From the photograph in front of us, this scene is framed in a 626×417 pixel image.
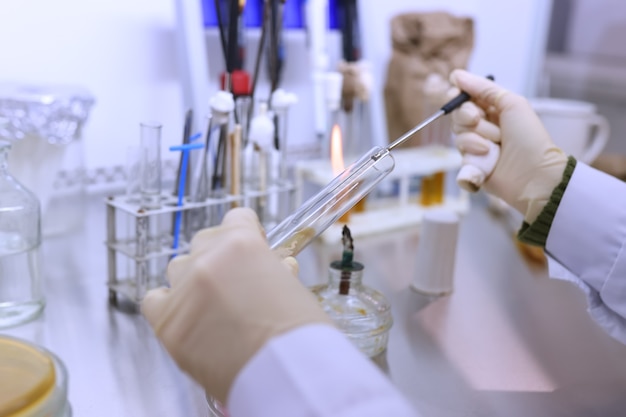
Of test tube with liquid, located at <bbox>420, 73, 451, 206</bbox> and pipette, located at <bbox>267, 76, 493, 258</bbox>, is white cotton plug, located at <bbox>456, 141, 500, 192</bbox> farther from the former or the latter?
test tube with liquid, located at <bbox>420, 73, 451, 206</bbox>

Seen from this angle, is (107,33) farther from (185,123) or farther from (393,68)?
(393,68)

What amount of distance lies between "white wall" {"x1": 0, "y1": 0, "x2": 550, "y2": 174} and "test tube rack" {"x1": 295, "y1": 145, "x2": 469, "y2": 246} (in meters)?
0.15

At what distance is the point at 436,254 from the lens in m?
1.06

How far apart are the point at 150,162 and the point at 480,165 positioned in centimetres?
51

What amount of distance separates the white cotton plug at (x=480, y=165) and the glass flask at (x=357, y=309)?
26 centimetres

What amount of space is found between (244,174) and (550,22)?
128 cm

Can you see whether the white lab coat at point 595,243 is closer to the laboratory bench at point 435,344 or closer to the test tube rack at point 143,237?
the laboratory bench at point 435,344

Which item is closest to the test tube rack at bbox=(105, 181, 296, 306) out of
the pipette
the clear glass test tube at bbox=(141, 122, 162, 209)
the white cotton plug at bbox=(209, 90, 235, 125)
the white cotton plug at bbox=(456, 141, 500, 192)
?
the clear glass test tube at bbox=(141, 122, 162, 209)

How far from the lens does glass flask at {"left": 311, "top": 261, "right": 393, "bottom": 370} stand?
83cm

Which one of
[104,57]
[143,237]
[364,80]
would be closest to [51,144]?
[104,57]

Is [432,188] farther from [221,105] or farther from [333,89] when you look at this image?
[221,105]

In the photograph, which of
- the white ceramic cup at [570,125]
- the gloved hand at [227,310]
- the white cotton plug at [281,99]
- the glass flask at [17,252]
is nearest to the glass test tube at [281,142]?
the white cotton plug at [281,99]

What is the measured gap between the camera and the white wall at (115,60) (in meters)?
1.17

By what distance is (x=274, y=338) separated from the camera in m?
0.53
